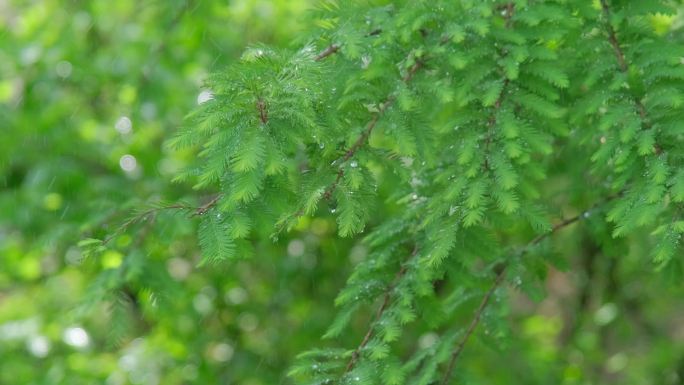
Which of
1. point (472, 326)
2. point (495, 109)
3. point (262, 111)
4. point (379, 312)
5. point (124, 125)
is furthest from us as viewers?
point (124, 125)

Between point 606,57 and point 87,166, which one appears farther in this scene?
point 87,166

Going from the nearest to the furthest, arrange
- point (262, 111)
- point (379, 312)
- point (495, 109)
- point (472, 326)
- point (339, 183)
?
point (262, 111)
point (339, 183)
point (495, 109)
point (379, 312)
point (472, 326)

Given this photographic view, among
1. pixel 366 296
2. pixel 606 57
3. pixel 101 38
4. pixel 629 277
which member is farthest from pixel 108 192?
pixel 629 277

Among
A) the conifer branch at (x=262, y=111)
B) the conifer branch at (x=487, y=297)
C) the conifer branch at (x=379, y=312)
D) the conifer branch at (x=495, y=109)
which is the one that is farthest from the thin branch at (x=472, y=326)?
the conifer branch at (x=262, y=111)

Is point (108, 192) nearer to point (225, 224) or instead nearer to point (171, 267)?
point (171, 267)

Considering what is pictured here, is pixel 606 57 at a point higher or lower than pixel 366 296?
higher

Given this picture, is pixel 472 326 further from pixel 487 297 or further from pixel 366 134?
pixel 366 134

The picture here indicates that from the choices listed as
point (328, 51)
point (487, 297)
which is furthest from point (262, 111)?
point (487, 297)

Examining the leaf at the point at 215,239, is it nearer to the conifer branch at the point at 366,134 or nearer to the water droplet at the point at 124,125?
the conifer branch at the point at 366,134

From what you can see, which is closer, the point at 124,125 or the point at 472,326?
the point at 472,326
